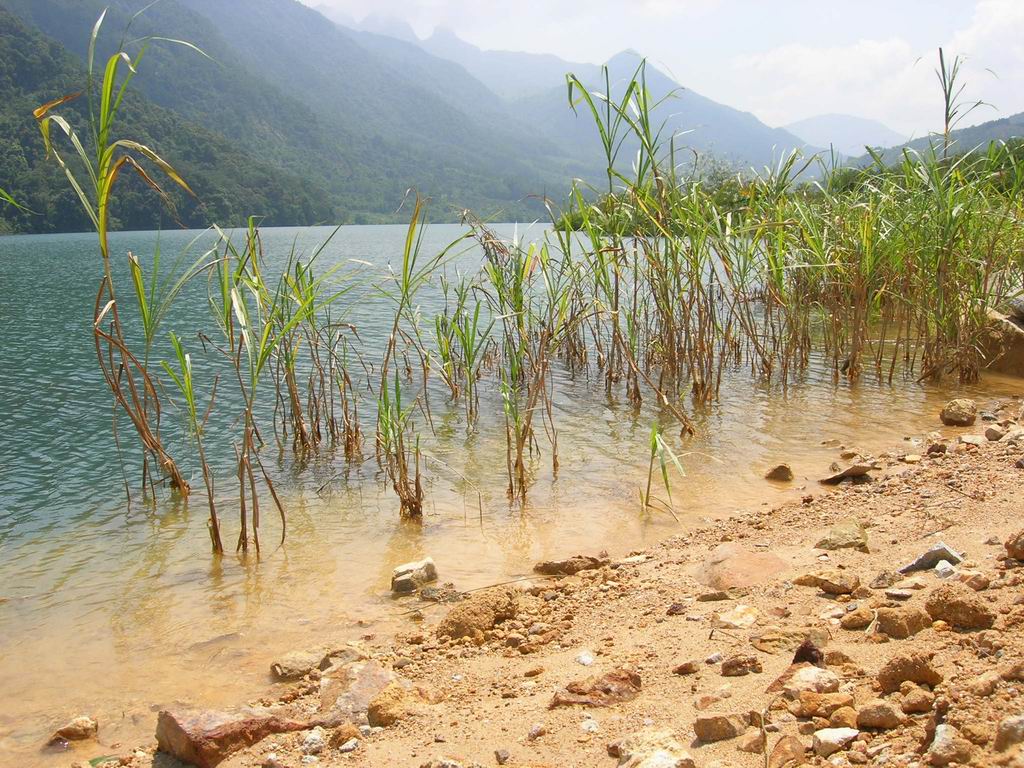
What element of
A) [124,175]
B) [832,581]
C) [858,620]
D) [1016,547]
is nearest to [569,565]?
[832,581]

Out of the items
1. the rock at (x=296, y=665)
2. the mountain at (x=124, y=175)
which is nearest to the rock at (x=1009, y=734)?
the rock at (x=296, y=665)

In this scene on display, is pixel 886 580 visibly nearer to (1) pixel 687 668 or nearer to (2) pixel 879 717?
(1) pixel 687 668

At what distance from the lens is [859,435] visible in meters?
7.13

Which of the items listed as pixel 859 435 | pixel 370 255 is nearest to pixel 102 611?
pixel 859 435

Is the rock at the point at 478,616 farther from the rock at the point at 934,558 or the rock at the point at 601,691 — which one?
the rock at the point at 934,558

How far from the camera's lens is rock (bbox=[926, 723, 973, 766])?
173 centimetres

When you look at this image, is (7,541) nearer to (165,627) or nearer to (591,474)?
(165,627)

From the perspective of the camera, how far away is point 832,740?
6.39 ft

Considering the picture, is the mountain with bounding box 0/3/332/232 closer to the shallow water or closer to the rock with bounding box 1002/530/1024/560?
the shallow water

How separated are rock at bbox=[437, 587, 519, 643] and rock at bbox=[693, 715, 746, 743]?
4.96ft

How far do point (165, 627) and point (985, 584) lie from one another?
3655mm

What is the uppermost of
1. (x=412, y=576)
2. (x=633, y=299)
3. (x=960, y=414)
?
(x=633, y=299)

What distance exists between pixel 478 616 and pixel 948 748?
2.18 m

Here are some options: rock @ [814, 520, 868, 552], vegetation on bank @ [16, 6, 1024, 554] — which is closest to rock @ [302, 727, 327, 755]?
vegetation on bank @ [16, 6, 1024, 554]
